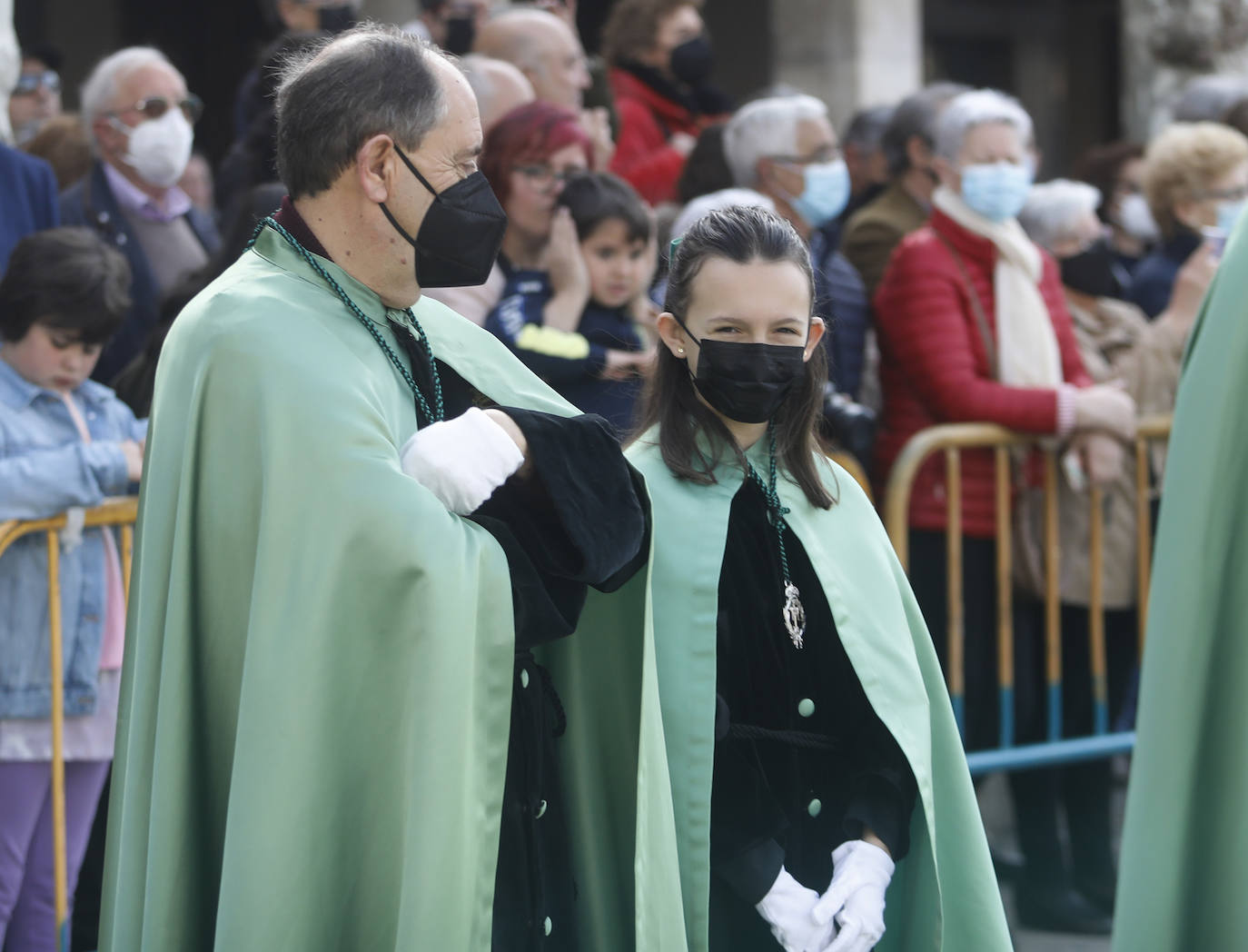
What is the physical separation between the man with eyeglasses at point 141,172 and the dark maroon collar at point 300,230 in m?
2.41

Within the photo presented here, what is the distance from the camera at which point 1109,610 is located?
18.3 ft

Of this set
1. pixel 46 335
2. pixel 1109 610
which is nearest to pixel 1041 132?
pixel 1109 610

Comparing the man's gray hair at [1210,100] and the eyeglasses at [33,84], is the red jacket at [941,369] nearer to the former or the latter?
the man's gray hair at [1210,100]

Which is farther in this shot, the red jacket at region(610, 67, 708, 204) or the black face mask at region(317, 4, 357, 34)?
the red jacket at region(610, 67, 708, 204)

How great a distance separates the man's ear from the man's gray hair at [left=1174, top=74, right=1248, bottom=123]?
5570 millimetres

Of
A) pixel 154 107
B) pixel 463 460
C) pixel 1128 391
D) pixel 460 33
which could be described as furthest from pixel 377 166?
pixel 460 33

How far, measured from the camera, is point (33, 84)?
732 centimetres

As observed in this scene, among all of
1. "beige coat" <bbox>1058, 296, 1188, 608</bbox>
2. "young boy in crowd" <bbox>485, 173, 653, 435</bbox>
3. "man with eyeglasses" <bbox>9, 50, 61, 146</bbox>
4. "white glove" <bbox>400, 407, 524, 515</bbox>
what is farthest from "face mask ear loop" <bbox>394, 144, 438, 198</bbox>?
"man with eyeglasses" <bbox>9, 50, 61, 146</bbox>

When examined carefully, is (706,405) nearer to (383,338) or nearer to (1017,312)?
(383,338)

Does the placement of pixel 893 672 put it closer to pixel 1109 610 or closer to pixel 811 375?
pixel 811 375

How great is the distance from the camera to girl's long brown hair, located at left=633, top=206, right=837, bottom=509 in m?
2.82

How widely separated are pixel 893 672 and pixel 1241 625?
0.80 meters

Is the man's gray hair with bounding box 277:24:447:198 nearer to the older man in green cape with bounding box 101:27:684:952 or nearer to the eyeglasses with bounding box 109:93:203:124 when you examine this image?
the older man in green cape with bounding box 101:27:684:952

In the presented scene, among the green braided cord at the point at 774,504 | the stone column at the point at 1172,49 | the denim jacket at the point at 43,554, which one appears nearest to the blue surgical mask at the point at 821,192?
the denim jacket at the point at 43,554
